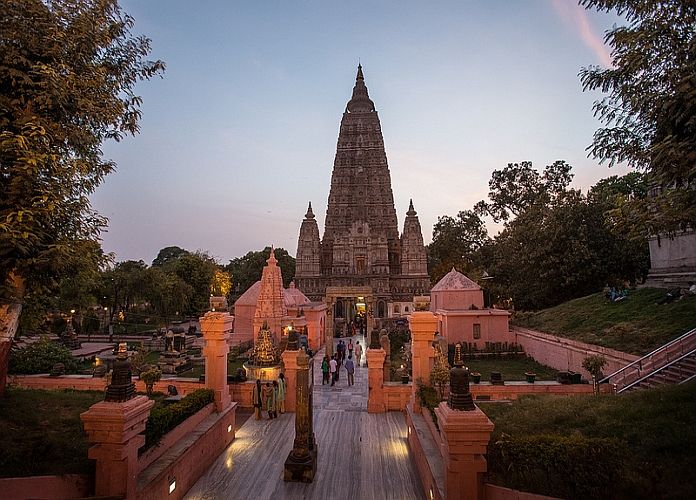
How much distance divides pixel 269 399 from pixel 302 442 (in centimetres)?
410

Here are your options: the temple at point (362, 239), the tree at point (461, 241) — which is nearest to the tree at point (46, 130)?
the temple at point (362, 239)

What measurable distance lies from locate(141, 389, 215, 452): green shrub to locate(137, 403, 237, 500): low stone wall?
344mm

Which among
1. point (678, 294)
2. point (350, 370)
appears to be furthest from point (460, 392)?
point (678, 294)

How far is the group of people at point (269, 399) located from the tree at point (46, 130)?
599cm

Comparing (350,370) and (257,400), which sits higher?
(350,370)

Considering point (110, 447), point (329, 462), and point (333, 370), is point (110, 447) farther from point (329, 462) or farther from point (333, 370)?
point (333, 370)

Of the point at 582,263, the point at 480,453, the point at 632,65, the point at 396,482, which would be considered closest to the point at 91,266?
the point at 396,482

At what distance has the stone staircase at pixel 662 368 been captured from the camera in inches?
462

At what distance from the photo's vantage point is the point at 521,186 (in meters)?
44.1

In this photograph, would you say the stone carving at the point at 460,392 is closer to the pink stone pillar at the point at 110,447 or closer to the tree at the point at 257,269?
the pink stone pillar at the point at 110,447

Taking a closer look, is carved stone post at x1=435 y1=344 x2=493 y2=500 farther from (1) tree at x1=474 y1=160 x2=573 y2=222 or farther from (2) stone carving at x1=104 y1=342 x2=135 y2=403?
(1) tree at x1=474 y1=160 x2=573 y2=222

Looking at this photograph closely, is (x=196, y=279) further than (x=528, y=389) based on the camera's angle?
Yes

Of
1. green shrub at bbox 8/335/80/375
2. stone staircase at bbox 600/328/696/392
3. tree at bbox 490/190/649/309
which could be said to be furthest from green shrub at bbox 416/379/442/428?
tree at bbox 490/190/649/309

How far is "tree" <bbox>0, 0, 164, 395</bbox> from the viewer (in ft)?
22.5
